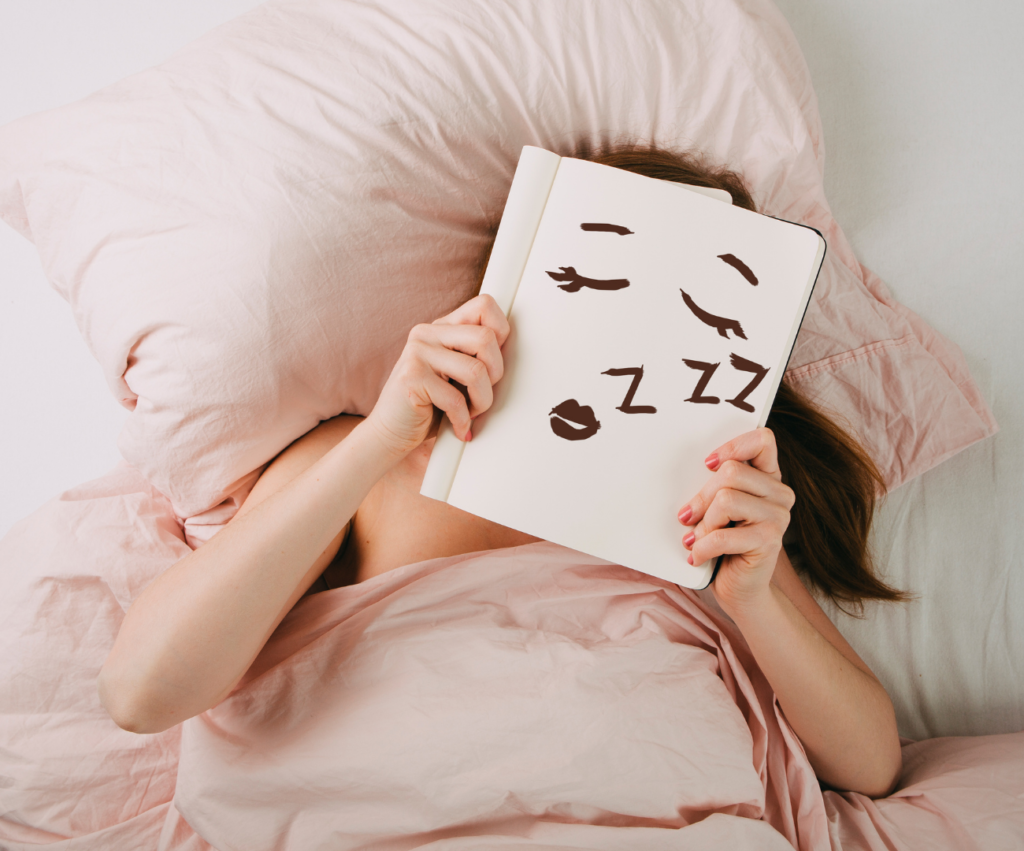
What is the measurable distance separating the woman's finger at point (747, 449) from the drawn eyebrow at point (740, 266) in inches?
4.6

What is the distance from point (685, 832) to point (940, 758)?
36 cm

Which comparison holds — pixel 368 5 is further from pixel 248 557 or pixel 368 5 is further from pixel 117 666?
pixel 117 666

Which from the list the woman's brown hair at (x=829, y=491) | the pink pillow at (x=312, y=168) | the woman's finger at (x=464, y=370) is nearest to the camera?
the woman's finger at (x=464, y=370)

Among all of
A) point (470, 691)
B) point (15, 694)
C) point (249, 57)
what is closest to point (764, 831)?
point (470, 691)

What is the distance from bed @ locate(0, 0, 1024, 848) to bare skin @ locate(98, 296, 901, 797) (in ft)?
0.66

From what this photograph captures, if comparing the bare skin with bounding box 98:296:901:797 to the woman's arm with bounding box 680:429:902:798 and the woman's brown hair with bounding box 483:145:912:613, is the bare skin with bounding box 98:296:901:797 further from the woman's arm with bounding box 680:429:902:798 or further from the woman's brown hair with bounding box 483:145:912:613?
the woman's brown hair with bounding box 483:145:912:613

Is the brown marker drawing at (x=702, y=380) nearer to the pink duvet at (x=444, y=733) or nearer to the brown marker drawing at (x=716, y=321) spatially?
the brown marker drawing at (x=716, y=321)

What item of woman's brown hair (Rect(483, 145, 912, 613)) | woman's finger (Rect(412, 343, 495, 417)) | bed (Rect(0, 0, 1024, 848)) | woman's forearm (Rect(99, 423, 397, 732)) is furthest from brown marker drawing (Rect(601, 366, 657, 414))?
bed (Rect(0, 0, 1024, 848))

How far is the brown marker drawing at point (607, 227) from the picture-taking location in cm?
48

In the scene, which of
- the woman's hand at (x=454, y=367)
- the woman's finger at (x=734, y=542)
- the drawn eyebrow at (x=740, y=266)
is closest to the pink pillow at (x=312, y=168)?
the woman's hand at (x=454, y=367)

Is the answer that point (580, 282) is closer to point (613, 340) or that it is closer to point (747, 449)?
point (613, 340)

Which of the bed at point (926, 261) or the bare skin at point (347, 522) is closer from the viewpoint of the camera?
the bare skin at point (347, 522)

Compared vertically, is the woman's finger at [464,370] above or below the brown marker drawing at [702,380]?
below

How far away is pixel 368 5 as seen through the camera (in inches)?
24.9
